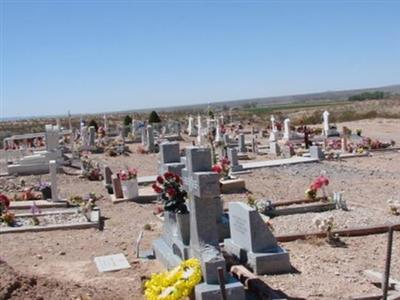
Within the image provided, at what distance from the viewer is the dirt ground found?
750cm

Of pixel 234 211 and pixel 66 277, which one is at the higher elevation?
pixel 234 211

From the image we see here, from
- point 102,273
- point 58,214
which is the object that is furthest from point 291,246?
point 58,214

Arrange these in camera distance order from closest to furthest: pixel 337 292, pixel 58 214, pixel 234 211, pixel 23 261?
pixel 337 292, pixel 234 211, pixel 23 261, pixel 58 214

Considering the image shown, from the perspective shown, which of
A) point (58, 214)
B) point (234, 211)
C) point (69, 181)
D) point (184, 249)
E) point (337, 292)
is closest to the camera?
point (337, 292)

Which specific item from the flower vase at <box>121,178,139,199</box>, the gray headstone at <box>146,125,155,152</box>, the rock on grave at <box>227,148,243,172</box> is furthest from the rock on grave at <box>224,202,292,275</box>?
the gray headstone at <box>146,125,155,152</box>

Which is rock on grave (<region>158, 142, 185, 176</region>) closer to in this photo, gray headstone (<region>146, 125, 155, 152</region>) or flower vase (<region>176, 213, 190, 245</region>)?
flower vase (<region>176, 213, 190, 245</region>)

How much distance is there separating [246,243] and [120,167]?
15.1 meters

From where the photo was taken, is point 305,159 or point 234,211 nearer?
point 234,211

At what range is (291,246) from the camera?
975 cm

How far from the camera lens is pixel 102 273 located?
8.82 meters

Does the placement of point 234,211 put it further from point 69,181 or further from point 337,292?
point 69,181

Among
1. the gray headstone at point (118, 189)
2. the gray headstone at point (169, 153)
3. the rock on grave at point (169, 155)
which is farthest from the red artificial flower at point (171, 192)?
the gray headstone at point (118, 189)

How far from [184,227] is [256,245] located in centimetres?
113

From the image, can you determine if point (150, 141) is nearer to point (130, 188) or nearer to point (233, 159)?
point (233, 159)
